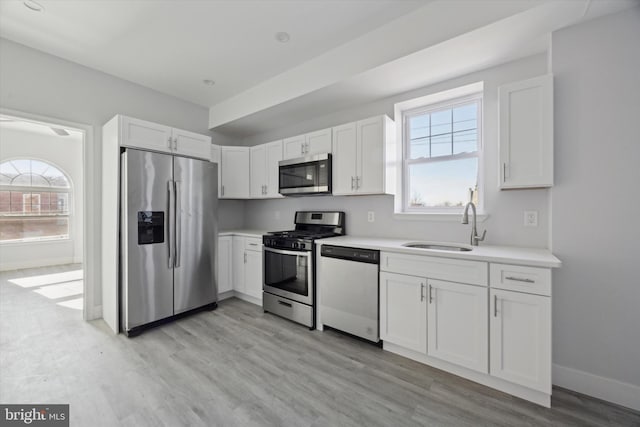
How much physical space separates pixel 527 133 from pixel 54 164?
28.1ft

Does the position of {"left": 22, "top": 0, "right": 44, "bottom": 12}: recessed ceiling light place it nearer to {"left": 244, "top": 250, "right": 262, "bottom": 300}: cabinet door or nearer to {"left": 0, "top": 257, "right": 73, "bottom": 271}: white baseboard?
{"left": 244, "top": 250, "right": 262, "bottom": 300}: cabinet door

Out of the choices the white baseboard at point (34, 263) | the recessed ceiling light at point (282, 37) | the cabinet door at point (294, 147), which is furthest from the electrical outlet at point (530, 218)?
the white baseboard at point (34, 263)

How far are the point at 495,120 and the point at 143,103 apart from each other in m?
4.12

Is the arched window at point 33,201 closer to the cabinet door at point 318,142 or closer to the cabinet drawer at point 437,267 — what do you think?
the cabinet door at point 318,142

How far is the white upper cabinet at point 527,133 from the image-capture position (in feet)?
6.19

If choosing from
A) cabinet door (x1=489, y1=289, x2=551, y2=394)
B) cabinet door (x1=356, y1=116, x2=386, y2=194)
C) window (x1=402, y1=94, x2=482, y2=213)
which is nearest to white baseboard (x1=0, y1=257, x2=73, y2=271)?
cabinet door (x1=356, y1=116, x2=386, y2=194)

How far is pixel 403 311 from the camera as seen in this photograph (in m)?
2.22

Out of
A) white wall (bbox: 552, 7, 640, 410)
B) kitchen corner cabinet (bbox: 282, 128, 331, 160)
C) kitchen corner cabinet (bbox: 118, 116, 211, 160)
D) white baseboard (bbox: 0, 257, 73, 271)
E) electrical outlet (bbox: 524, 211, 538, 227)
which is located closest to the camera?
white wall (bbox: 552, 7, 640, 410)

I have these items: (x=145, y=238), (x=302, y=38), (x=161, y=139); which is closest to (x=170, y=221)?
(x=145, y=238)

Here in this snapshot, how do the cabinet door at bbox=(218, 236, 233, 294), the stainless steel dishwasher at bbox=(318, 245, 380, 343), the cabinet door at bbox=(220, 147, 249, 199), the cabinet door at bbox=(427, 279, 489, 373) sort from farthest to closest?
the cabinet door at bbox=(220, 147, 249, 199), the cabinet door at bbox=(218, 236, 233, 294), the stainless steel dishwasher at bbox=(318, 245, 380, 343), the cabinet door at bbox=(427, 279, 489, 373)

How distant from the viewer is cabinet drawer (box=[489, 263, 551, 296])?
1652 mm

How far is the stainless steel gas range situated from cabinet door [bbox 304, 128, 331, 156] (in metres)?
0.80

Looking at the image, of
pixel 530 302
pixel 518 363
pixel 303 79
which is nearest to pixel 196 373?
pixel 518 363

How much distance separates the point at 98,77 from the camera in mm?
3080
